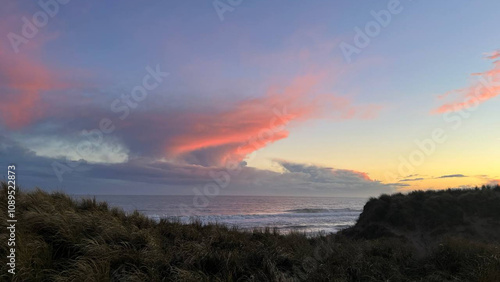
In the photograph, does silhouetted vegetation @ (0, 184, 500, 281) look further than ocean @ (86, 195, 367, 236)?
No

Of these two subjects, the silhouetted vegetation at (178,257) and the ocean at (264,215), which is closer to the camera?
the silhouetted vegetation at (178,257)

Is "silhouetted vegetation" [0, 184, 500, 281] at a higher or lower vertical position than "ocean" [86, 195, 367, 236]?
higher

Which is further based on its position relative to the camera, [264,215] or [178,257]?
[264,215]

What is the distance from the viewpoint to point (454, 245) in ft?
36.1

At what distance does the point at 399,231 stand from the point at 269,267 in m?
19.5

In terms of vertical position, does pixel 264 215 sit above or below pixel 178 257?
below

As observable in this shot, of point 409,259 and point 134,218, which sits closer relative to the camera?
point 409,259

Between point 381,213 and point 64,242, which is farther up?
point 64,242

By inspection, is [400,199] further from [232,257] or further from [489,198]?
[232,257]

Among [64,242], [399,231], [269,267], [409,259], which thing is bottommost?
[399,231]

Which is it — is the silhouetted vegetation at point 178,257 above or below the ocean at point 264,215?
above

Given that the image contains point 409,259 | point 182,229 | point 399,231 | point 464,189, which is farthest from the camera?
point 464,189

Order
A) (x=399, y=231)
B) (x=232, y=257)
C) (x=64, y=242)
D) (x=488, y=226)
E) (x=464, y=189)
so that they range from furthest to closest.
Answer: (x=464, y=189)
(x=399, y=231)
(x=488, y=226)
(x=232, y=257)
(x=64, y=242)

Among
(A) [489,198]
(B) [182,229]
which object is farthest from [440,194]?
(B) [182,229]
